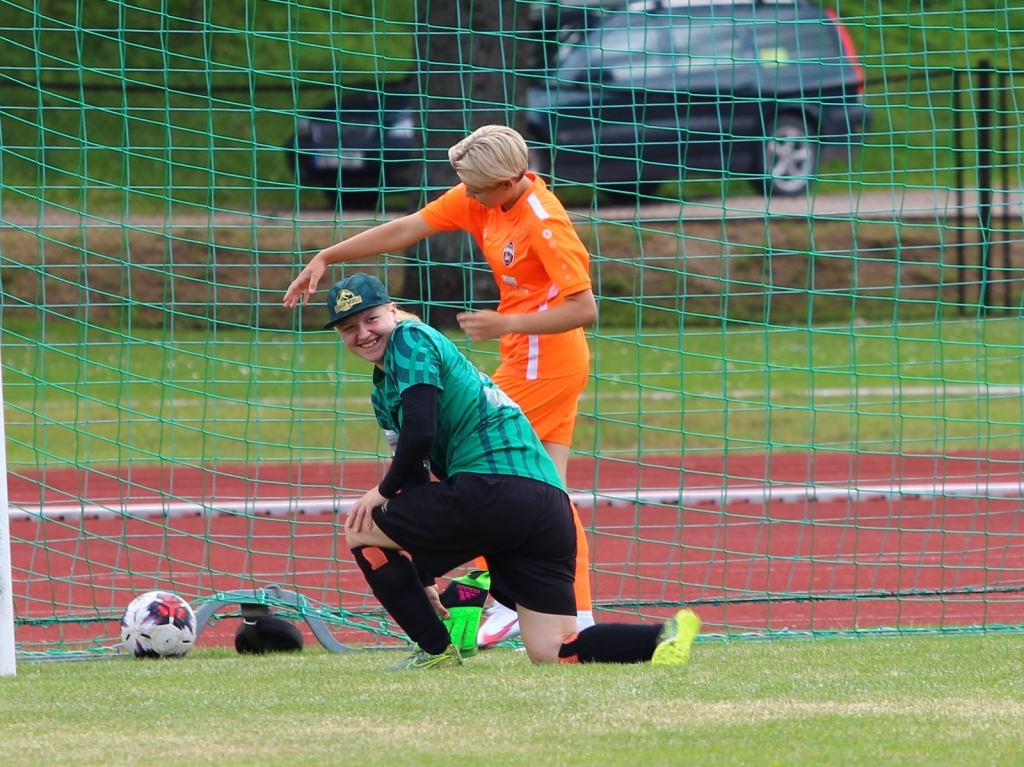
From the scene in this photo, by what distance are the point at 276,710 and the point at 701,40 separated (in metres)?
12.8

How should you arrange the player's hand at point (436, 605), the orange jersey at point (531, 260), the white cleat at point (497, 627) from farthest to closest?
the white cleat at point (497, 627) → the orange jersey at point (531, 260) → the player's hand at point (436, 605)

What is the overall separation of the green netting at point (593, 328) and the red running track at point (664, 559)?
0.04 metres

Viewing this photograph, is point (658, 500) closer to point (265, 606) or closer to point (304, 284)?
point (265, 606)

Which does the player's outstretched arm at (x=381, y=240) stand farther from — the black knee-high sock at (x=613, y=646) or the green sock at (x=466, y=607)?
the black knee-high sock at (x=613, y=646)

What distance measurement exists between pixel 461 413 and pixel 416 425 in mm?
263

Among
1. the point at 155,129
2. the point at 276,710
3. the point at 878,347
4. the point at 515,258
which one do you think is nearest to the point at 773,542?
the point at 515,258

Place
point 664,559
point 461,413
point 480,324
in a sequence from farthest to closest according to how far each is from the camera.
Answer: point 664,559 < point 461,413 < point 480,324

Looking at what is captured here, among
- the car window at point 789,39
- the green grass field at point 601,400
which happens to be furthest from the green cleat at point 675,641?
the car window at point 789,39

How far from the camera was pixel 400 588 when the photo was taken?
4672mm

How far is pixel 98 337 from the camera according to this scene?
15.0 meters

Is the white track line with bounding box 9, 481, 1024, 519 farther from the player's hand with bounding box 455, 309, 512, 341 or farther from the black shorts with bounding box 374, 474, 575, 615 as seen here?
the player's hand with bounding box 455, 309, 512, 341

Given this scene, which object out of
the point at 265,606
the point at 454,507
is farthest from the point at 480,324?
the point at 265,606

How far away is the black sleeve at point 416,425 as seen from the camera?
4.49 metres

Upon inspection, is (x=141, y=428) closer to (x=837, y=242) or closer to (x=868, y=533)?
(x=868, y=533)
